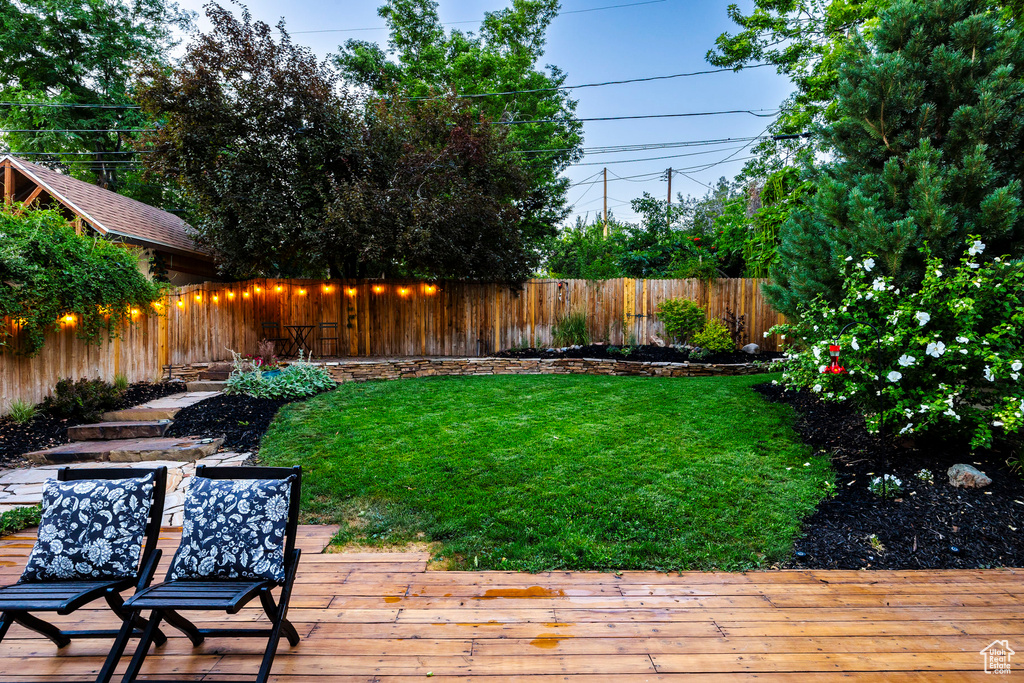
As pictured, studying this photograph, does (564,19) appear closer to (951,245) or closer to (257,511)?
(951,245)

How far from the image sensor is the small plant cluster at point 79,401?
564cm

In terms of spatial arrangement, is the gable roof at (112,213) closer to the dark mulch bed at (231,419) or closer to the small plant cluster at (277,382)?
the small plant cluster at (277,382)

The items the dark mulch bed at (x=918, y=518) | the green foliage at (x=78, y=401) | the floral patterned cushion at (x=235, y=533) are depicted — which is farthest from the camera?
the green foliage at (x=78, y=401)

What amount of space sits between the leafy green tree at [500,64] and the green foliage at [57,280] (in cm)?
1005

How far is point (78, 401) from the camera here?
5684mm

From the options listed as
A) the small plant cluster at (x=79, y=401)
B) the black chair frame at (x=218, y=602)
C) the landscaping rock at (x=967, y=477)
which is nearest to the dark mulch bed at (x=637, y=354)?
the landscaping rock at (x=967, y=477)

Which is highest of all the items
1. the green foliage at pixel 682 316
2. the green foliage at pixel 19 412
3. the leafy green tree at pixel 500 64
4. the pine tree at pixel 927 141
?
the leafy green tree at pixel 500 64

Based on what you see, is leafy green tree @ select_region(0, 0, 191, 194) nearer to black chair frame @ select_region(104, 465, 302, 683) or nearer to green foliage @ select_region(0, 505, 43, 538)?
green foliage @ select_region(0, 505, 43, 538)

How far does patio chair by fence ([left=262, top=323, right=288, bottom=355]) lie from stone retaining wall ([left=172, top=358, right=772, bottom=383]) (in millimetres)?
2279

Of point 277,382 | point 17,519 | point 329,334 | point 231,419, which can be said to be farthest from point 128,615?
point 329,334

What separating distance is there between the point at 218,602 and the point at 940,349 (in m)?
4.49

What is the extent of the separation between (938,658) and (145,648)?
10.4 feet

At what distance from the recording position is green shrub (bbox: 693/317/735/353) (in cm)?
866

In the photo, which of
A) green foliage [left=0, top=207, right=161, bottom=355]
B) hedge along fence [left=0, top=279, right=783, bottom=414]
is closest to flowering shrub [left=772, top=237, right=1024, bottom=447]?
hedge along fence [left=0, top=279, right=783, bottom=414]
